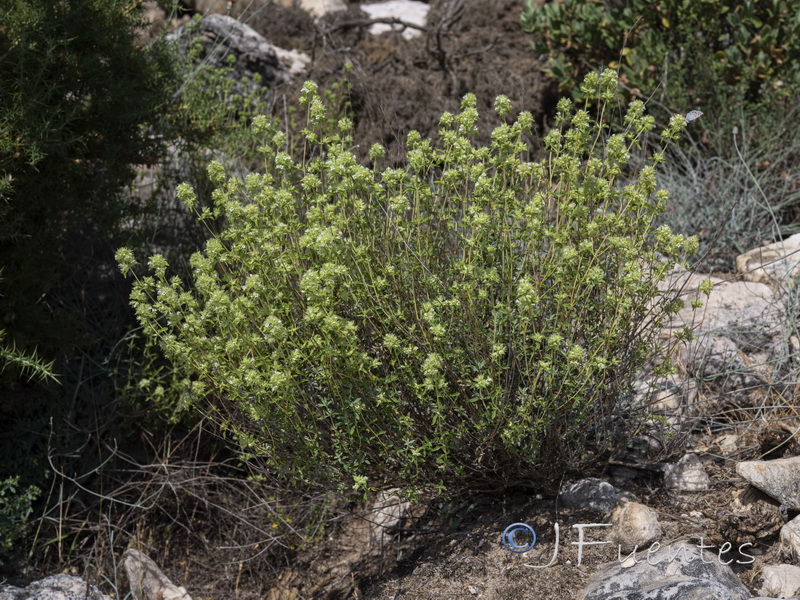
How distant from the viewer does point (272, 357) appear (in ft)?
8.92

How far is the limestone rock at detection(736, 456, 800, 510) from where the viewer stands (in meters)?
2.81

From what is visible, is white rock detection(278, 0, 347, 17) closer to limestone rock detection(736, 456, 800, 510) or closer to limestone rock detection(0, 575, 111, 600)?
limestone rock detection(0, 575, 111, 600)

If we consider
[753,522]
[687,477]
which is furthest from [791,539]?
[687,477]

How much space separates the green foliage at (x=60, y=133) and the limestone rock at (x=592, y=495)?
7.03ft

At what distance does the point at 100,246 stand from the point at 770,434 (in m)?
3.08

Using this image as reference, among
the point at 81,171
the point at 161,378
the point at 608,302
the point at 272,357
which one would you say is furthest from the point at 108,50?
the point at 608,302

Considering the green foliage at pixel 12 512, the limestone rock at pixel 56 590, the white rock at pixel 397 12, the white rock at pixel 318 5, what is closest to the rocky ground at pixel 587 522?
the limestone rock at pixel 56 590

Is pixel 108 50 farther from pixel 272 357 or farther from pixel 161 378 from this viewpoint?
pixel 272 357

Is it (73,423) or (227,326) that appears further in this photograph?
(73,423)

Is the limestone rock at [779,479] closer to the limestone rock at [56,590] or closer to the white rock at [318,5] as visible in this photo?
the limestone rock at [56,590]

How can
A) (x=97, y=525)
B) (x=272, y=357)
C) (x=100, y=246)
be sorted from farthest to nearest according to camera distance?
(x=100, y=246), (x=97, y=525), (x=272, y=357)

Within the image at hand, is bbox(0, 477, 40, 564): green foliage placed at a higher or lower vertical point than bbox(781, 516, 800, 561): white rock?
lower

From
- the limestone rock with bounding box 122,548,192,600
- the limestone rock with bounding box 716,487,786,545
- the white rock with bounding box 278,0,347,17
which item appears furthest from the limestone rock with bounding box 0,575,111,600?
the white rock with bounding box 278,0,347,17

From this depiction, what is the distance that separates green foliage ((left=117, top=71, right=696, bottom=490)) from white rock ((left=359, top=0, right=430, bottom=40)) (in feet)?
15.6
